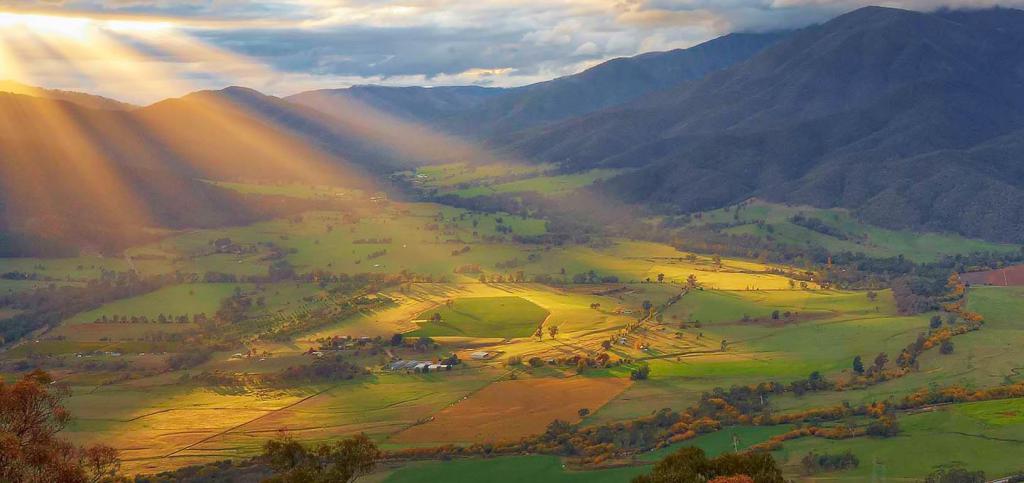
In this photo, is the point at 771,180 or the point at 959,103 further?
the point at 959,103

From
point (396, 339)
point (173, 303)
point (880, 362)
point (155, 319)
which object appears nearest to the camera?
point (880, 362)

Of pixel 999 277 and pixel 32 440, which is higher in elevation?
pixel 32 440

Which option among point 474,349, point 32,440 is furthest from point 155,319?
point 32,440

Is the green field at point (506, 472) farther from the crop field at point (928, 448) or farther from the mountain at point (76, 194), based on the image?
the mountain at point (76, 194)

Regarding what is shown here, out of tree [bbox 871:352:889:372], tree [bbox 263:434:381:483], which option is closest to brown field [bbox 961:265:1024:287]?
tree [bbox 871:352:889:372]

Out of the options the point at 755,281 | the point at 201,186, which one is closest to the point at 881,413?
the point at 755,281

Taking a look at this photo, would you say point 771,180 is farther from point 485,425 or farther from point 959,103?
point 485,425

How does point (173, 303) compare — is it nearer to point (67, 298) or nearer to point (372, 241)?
point (67, 298)

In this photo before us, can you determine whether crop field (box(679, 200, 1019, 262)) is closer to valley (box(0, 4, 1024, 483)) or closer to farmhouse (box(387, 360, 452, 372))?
valley (box(0, 4, 1024, 483))
